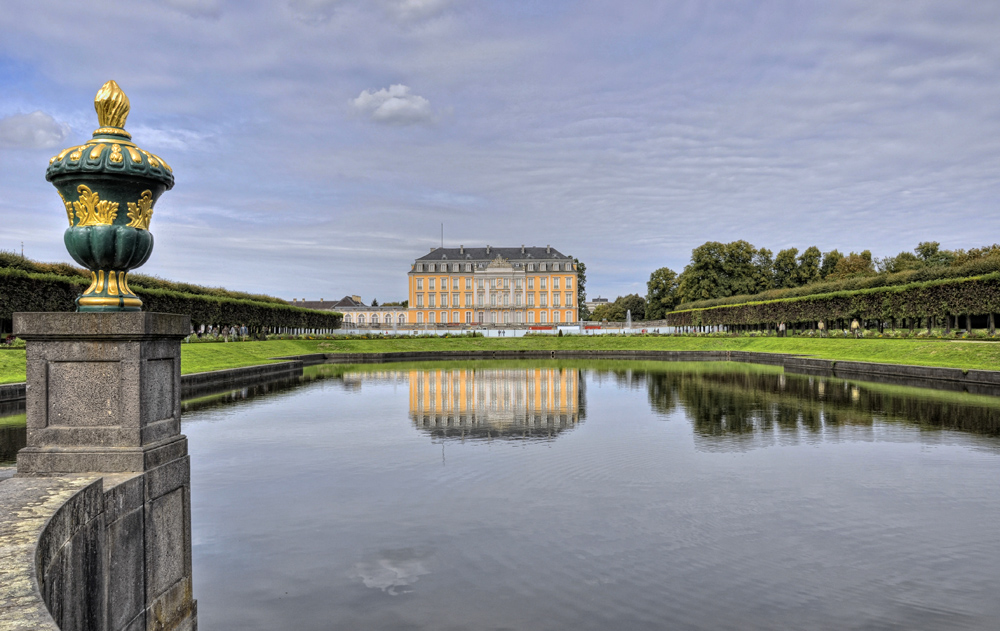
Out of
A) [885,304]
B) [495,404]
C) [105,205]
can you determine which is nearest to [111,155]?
[105,205]

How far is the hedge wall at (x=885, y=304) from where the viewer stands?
3067cm

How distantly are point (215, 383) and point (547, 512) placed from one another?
18.7 metres

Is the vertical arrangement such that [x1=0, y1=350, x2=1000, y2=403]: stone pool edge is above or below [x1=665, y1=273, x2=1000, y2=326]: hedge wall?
below

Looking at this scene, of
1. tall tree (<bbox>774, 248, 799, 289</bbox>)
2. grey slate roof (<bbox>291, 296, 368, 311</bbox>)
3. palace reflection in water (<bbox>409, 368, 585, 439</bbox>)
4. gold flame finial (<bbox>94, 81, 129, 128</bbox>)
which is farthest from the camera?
grey slate roof (<bbox>291, 296, 368, 311</bbox>)

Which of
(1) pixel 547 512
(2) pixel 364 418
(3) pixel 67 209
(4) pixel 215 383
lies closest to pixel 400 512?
(1) pixel 547 512

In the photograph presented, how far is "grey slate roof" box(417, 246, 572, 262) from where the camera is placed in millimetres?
96125

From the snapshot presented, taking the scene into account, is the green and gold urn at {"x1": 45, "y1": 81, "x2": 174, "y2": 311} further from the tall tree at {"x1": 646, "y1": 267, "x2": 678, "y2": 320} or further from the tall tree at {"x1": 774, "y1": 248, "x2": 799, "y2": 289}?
the tall tree at {"x1": 646, "y1": 267, "x2": 678, "y2": 320}

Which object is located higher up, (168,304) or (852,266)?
(852,266)

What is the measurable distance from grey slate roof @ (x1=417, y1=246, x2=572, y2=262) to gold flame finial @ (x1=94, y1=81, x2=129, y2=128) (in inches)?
3588

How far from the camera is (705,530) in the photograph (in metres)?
6.51

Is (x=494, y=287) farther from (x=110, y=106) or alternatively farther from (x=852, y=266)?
(x=110, y=106)

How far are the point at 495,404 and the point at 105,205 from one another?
13.1 metres

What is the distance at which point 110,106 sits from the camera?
4582 mm

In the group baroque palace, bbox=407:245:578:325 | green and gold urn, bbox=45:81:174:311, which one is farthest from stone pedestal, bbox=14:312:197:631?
baroque palace, bbox=407:245:578:325
